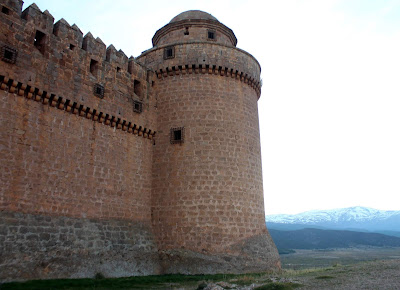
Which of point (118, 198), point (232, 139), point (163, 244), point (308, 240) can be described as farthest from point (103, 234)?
point (308, 240)

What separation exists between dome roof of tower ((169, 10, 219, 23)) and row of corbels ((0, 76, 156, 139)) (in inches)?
297

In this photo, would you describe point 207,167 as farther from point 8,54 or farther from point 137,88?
point 8,54

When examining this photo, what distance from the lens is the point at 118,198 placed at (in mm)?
14375

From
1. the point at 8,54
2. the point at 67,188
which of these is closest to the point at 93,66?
the point at 8,54

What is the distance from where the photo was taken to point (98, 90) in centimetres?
1445

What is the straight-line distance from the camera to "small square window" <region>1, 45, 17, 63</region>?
11.3 meters

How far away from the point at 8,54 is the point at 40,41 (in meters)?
1.57

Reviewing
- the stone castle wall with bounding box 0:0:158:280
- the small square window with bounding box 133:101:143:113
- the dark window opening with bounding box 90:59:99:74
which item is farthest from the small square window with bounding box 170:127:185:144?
the dark window opening with bounding box 90:59:99:74

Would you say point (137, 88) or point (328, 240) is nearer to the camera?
point (137, 88)

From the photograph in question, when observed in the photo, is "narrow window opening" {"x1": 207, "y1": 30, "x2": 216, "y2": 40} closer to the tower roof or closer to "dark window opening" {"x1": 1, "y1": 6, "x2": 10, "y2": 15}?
the tower roof

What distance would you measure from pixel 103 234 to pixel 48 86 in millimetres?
5736

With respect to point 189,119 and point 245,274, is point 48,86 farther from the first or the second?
point 245,274

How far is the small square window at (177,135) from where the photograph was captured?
16.1 meters

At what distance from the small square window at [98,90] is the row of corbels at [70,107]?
740 millimetres
